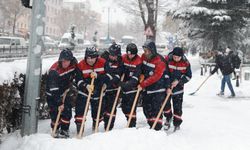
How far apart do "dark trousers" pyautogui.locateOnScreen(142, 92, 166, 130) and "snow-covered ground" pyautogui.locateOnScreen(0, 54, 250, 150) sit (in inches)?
11.4

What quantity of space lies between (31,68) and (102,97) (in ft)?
4.63

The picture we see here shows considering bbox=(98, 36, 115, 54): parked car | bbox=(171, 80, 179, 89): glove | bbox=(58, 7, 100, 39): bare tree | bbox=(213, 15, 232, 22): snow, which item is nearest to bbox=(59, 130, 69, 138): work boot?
bbox=(171, 80, 179, 89): glove

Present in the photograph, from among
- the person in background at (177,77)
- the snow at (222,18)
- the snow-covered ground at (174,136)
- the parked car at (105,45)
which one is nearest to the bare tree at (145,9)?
the parked car at (105,45)

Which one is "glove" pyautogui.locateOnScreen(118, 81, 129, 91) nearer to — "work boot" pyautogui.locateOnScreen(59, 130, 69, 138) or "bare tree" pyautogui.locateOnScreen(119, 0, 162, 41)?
"work boot" pyautogui.locateOnScreen(59, 130, 69, 138)

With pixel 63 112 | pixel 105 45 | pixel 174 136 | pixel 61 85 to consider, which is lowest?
pixel 174 136

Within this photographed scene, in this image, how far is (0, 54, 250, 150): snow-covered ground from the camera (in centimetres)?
644

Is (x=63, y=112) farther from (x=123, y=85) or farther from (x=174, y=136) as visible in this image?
(x=174, y=136)

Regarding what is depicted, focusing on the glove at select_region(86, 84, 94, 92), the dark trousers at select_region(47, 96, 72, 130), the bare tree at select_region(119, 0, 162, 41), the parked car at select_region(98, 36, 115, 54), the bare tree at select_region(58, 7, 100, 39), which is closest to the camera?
the glove at select_region(86, 84, 94, 92)

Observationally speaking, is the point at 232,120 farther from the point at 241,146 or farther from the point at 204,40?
the point at 204,40

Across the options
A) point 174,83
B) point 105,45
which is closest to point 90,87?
point 174,83

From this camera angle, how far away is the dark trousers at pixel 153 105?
7.82 meters

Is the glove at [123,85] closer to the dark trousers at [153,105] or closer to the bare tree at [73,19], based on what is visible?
the dark trousers at [153,105]

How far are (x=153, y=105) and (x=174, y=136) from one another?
0.70 meters

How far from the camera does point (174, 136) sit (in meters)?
7.70
